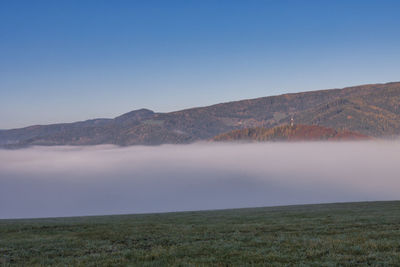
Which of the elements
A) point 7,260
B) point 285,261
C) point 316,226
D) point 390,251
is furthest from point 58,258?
point 316,226

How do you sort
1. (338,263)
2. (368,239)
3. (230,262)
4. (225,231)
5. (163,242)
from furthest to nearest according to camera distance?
(225,231), (163,242), (368,239), (230,262), (338,263)

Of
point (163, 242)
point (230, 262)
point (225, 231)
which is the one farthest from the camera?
point (225, 231)

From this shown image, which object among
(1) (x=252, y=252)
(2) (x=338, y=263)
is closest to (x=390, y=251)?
(2) (x=338, y=263)

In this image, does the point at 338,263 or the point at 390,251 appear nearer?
the point at 338,263

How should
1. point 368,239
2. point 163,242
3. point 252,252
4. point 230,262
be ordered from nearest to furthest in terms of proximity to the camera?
point 230,262, point 252,252, point 368,239, point 163,242

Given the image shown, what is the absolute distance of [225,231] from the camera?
1074 inches

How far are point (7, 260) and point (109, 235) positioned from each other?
897 cm

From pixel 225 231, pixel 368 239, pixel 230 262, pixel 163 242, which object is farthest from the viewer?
pixel 225 231

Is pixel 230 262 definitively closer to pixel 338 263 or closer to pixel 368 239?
pixel 338 263

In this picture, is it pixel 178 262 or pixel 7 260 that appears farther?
pixel 7 260

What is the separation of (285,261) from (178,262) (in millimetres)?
5098

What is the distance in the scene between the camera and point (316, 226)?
2855cm

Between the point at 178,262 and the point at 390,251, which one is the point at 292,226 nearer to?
the point at 390,251

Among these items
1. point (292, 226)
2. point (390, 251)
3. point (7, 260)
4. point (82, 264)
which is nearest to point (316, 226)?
point (292, 226)
